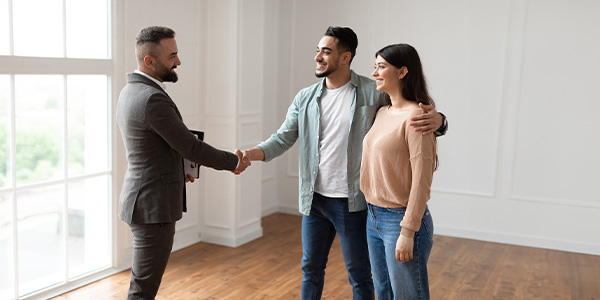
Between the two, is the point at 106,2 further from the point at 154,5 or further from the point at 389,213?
the point at 389,213

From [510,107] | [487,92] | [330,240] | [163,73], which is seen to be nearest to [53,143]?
[163,73]

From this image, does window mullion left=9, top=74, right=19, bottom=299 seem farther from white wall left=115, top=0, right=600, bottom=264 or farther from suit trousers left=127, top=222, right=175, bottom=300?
white wall left=115, top=0, right=600, bottom=264

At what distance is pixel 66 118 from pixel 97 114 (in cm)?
26

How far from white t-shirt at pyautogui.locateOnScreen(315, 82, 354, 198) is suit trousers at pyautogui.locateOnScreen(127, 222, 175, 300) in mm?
736

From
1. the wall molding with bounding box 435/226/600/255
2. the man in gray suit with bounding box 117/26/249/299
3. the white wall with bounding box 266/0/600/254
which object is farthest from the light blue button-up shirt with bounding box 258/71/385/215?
the wall molding with bounding box 435/226/600/255

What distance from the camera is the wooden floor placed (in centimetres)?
376

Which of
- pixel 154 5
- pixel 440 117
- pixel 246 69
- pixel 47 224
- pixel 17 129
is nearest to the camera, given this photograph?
pixel 440 117

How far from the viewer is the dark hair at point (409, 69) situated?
2234mm

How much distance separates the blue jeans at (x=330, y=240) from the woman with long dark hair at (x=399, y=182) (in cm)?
28

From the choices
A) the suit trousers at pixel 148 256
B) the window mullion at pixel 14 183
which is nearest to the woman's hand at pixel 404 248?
the suit trousers at pixel 148 256

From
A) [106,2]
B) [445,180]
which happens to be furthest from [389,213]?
[445,180]

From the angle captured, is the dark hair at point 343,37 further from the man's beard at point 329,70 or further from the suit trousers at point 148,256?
the suit trousers at point 148,256

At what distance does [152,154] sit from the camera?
2.48 meters

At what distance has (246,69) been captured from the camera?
4773 millimetres
